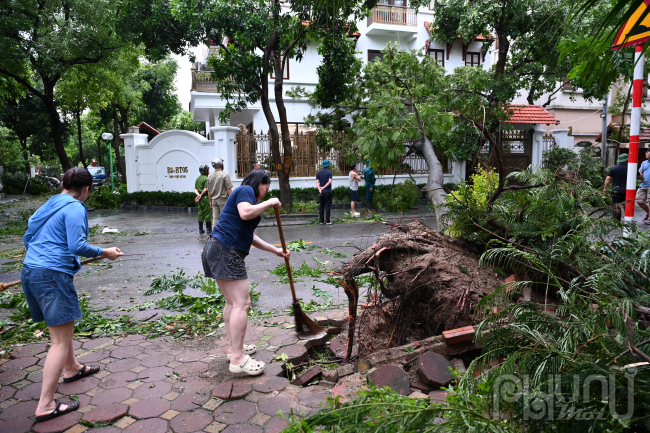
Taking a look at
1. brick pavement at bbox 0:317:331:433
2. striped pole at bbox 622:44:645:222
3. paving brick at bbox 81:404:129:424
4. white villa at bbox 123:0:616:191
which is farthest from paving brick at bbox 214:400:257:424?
white villa at bbox 123:0:616:191

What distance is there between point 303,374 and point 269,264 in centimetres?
429

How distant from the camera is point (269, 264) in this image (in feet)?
25.5

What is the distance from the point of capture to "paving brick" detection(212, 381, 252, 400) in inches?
127

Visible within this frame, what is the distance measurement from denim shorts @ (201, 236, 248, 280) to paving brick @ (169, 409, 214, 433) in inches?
39.8

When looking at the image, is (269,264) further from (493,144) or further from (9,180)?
(9,180)

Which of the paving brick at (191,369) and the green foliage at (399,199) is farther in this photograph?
the green foliage at (399,199)

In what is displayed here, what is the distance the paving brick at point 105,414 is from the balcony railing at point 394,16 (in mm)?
23162

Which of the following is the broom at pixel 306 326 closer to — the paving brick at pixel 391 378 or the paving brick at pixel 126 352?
the paving brick at pixel 391 378

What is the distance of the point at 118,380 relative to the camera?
3.56 m

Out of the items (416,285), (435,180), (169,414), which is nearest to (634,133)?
(435,180)

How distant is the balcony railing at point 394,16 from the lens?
23.1 m

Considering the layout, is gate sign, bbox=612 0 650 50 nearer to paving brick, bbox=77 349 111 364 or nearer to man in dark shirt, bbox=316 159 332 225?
paving brick, bbox=77 349 111 364

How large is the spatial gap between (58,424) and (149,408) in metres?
0.56

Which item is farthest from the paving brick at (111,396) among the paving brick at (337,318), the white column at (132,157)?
the white column at (132,157)
